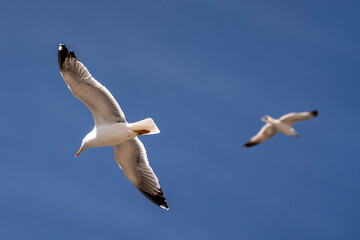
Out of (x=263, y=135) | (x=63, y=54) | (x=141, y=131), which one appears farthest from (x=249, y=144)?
(x=63, y=54)

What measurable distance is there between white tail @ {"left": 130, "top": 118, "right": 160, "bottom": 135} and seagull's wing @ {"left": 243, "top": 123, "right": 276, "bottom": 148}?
269 cm

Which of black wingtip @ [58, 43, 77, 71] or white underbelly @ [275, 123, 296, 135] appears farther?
black wingtip @ [58, 43, 77, 71]

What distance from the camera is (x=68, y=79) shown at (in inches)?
354

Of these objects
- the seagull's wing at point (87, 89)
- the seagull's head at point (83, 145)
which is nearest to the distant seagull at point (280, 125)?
the seagull's wing at point (87, 89)

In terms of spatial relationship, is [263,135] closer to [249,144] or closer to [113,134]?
[249,144]

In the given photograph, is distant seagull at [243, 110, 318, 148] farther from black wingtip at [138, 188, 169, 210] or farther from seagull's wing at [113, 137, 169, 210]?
black wingtip at [138, 188, 169, 210]

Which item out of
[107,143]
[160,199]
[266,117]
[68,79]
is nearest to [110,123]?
[107,143]

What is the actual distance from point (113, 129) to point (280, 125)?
377 cm

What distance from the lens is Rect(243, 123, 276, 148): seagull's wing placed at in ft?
22.2

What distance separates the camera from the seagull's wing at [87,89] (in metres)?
8.97

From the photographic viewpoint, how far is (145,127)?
9281mm

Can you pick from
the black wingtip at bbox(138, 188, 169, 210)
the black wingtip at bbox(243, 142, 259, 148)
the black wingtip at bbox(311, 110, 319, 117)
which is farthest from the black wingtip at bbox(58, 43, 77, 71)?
the black wingtip at bbox(311, 110, 319, 117)

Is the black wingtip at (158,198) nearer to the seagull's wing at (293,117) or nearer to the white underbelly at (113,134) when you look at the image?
the white underbelly at (113,134)

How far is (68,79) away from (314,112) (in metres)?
4.39
